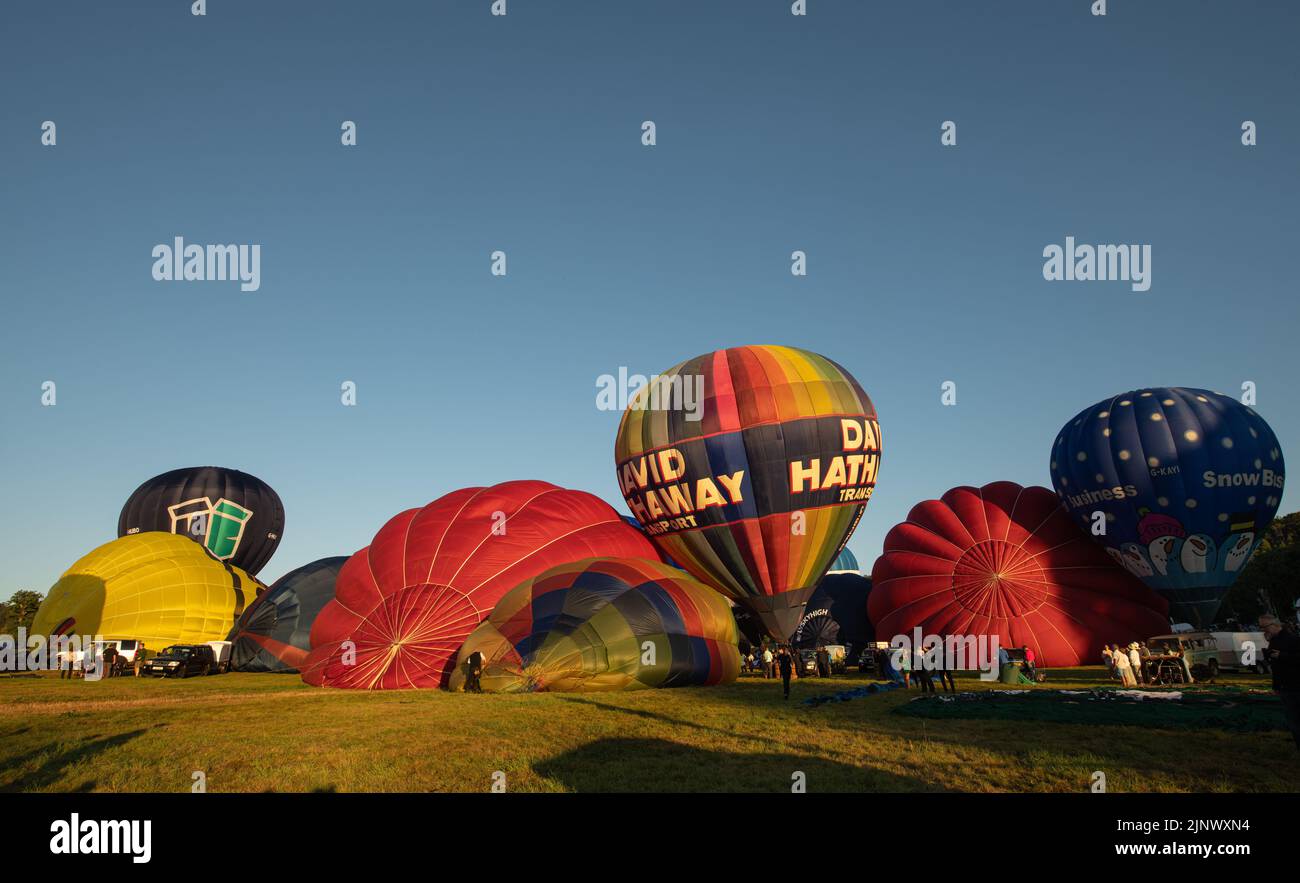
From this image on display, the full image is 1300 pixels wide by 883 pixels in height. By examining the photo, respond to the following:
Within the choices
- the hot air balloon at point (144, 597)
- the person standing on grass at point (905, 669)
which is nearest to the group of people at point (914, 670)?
the person standing on grass at point (905, 669)

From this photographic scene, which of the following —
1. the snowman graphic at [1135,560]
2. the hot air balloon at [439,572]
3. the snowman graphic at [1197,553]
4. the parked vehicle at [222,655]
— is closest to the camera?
the hot air balloon at [439,572]

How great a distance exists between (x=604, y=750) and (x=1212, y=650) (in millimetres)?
22147

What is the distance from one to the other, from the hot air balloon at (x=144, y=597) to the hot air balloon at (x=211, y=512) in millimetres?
8088

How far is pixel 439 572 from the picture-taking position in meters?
21.9

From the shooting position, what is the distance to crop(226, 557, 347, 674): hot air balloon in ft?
95.6

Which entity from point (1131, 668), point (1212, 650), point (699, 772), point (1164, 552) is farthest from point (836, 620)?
point (699, 772)

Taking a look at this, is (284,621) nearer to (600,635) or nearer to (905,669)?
(600,635)

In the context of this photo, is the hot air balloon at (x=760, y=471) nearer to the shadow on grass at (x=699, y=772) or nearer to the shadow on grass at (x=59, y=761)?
the shadow on grass at (x=699, y=772)

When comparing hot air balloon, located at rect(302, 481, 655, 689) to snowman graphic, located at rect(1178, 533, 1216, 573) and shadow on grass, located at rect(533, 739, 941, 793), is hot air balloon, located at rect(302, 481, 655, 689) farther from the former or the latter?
snowman graphic, located at rect(1178, 533, 1216, 573)

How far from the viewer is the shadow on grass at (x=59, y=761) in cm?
762

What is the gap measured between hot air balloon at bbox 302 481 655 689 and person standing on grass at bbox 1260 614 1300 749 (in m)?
17.3
